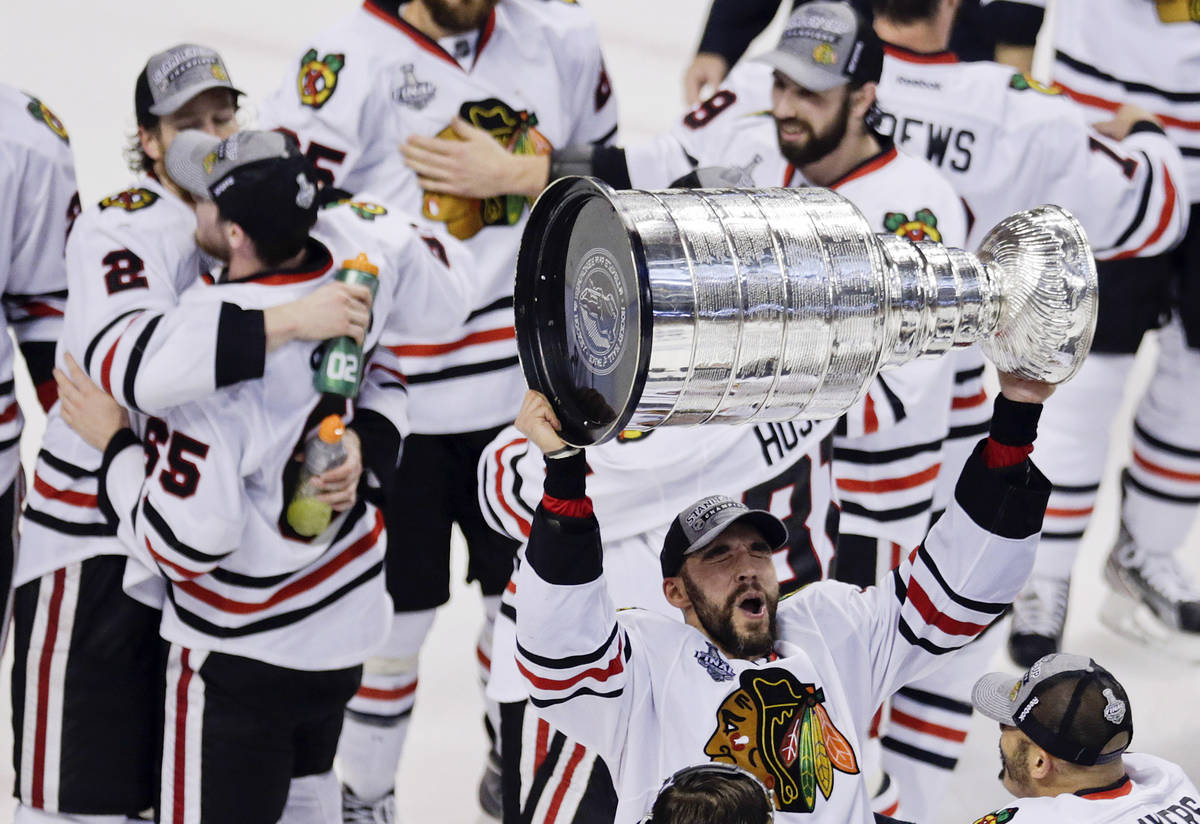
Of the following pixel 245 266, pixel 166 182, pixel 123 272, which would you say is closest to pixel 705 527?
Result: pixel 245 266

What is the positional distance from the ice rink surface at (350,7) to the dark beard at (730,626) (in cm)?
121

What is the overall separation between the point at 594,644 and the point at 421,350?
3.83 ft

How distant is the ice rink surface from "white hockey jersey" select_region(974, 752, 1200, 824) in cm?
112

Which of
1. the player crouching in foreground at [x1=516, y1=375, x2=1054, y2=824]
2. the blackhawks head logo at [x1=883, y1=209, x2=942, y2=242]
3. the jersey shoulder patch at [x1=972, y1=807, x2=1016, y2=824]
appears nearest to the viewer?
the player crouching in foreground at [x1=516, y1=375, x2=1054, y2=824]

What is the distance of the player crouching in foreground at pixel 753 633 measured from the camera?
1.83 meters

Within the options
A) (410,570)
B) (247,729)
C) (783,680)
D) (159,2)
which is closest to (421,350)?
(410,570)

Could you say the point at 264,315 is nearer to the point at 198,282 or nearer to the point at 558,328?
the point at 198,282

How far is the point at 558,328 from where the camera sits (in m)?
1.74

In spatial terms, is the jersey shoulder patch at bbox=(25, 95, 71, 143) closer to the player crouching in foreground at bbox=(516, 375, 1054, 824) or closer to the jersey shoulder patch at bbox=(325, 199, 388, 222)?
the jersey shoulder patch at bbox=(325, 199, 388, 222)

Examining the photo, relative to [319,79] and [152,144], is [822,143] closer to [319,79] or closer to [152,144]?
[319,79]

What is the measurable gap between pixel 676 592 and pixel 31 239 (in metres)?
1.15

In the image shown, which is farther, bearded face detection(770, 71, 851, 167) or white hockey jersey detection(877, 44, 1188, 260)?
white hockey jersey detection(877, 44, 1188, 260)

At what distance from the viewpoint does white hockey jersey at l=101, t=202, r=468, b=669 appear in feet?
7.24

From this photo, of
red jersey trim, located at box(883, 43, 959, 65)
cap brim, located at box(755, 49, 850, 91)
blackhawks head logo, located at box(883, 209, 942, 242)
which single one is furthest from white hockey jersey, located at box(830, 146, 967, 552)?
red jersey trim, located at box(883, 43, 959, 65)
